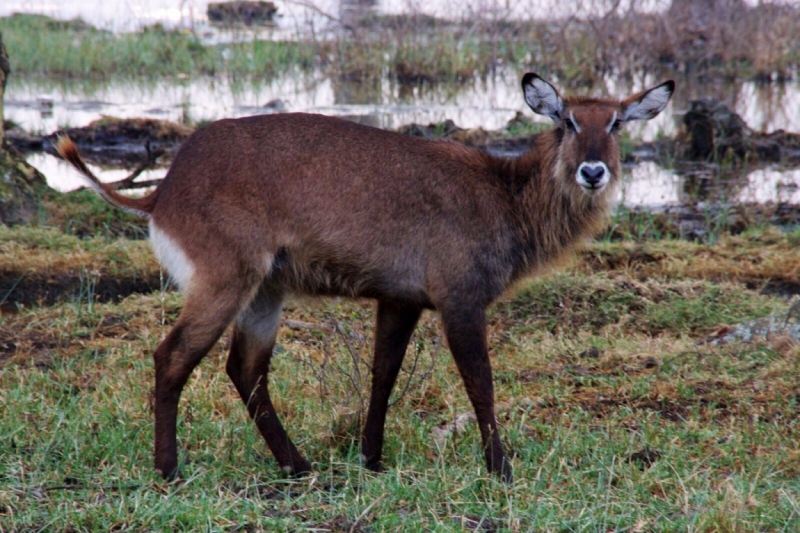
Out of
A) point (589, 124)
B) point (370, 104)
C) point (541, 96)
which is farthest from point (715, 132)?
point (589, 124)

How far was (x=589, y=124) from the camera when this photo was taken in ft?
13.2

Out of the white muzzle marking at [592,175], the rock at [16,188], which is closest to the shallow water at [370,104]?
the rock at [16,188]

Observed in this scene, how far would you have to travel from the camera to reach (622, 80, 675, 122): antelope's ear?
4125 millimetres

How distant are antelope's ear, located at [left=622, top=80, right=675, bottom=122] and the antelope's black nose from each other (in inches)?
14.9

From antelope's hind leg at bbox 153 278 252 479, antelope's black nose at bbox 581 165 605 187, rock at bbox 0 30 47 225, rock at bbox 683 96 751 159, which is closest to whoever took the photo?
antelope's hind leg at bbox 153 278 252 479

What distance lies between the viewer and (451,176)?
3.96 meters

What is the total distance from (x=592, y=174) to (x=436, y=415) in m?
1.22

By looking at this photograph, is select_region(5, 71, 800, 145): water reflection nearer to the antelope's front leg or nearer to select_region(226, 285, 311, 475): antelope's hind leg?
select_region(226, 285, 311, 475): antelope's hind leg

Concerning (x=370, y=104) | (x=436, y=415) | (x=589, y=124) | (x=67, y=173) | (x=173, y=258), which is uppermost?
(x=589, y=124)

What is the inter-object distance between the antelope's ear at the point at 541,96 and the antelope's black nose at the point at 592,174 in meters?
0.37

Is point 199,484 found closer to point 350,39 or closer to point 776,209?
point 776,209

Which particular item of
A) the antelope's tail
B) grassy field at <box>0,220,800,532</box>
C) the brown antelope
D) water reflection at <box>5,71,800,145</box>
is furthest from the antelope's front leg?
water reflection at <box>5,71,800,145</box>

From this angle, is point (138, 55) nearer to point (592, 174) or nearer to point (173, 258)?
point (173, 258)

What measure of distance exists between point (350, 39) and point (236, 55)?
5.61 ft
